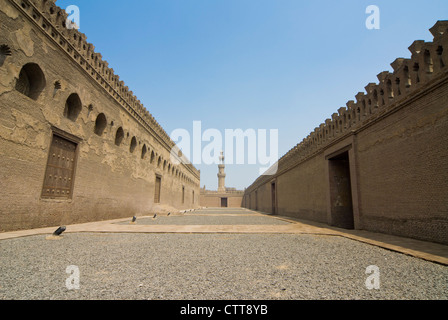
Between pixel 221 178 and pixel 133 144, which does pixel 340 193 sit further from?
pixel 221 178

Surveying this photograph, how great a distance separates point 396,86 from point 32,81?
10.6m

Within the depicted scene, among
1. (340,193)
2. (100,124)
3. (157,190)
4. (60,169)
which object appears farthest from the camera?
(157,190)

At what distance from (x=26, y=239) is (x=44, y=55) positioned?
549cm

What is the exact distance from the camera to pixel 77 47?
911cm

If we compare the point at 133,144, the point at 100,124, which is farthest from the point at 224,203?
the point at 100,124

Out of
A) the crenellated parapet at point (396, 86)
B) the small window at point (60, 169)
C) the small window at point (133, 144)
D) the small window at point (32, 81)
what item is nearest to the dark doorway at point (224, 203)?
the small window at point (133, 144)

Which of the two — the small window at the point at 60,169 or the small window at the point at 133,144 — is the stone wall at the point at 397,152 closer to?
the small window at the point at 60,169

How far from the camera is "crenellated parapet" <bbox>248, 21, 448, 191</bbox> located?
5.41 m

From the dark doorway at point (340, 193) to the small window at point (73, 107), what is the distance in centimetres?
1045

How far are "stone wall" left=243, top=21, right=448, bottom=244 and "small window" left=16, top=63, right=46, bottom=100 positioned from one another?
1026 cm

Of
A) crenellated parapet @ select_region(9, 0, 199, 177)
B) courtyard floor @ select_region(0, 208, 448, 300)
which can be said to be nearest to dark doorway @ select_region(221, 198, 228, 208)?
crenellated parapet @ select_region(9, 0, 199, 177)

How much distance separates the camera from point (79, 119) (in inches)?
362

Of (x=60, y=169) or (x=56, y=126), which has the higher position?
(x=56, y=126)

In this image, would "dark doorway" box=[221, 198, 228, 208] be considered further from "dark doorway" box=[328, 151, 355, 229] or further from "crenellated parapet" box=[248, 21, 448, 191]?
"dark doorway" box=[328, 151, 355, 229]
